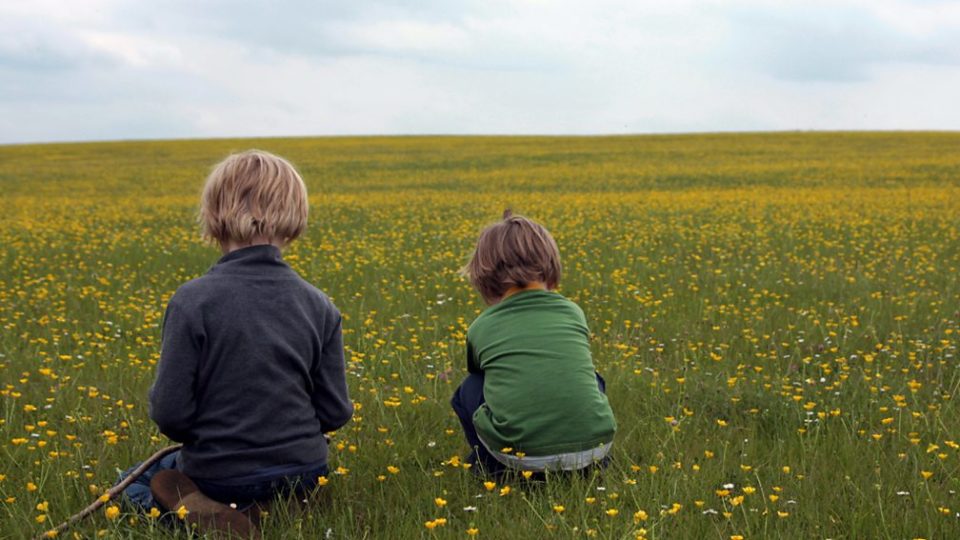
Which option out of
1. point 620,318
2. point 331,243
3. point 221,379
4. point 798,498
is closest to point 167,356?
point 221,379

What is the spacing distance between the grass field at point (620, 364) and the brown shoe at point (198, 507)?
0.11 metres

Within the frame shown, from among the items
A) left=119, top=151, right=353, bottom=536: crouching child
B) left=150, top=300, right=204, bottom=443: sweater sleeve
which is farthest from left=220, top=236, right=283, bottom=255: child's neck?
left=150, top=300, right=204, bottom=443: sweater sleeve

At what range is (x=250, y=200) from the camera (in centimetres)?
294

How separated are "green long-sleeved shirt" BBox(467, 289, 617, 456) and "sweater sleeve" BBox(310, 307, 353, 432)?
55 centimetres

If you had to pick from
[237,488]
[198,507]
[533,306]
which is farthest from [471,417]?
[198,507]

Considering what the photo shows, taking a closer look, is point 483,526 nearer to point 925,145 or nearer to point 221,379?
point 221,379

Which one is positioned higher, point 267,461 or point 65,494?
point 267,461

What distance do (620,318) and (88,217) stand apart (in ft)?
40.6

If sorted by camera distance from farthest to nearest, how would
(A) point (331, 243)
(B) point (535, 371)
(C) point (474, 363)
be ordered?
(A) point (331, 243) < (C) point (474, 363) < (B) point (535, 371)

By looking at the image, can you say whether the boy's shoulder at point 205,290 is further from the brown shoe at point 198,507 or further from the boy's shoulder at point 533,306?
the boy's shoulder at point 533,306

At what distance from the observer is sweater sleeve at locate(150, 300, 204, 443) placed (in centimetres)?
282

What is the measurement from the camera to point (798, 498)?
3.30 m

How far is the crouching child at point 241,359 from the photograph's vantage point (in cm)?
285

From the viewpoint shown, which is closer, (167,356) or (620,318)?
(167,356)
